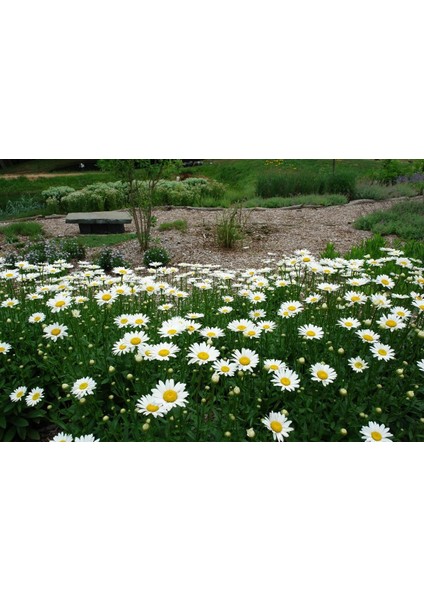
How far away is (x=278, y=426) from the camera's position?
1.26 m

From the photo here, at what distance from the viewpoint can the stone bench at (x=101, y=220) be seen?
4.62 meters

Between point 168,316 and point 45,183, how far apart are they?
7.24ft

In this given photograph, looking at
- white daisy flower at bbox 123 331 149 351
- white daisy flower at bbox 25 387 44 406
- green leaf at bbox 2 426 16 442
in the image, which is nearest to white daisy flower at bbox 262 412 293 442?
white daisy flower at bbox 123 331 149 351

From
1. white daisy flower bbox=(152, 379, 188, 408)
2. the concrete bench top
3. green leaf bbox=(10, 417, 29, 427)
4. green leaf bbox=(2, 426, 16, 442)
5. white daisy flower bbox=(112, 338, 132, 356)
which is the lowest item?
green leaf bbox=(2, 426, 16, 442)

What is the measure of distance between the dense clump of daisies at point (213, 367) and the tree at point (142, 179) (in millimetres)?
2167

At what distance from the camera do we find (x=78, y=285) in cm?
232

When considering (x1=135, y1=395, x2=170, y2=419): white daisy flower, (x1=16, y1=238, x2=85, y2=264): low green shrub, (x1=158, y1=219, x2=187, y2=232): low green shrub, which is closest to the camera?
(x1=135, y1=395, x2=170, y2=419): white daisy flower

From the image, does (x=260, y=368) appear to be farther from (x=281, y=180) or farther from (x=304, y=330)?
(x=281, y=180)

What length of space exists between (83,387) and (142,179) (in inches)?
145

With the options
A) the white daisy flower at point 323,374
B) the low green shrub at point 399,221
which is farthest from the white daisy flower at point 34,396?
the low green shrub at point 399,221

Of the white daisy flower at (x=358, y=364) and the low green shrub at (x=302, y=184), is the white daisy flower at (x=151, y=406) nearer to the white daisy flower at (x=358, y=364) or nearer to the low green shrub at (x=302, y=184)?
the white daisy flower at (x=358, y=364)

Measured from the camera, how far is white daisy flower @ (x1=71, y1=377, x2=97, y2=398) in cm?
135

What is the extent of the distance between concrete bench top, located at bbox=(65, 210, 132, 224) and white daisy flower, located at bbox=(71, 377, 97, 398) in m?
3.54

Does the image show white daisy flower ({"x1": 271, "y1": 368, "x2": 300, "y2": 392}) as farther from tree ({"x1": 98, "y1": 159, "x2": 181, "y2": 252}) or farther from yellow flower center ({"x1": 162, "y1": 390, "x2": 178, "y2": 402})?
tree ({"x1": 98, "y1": 159, "x2": 181, "y2": 252})
